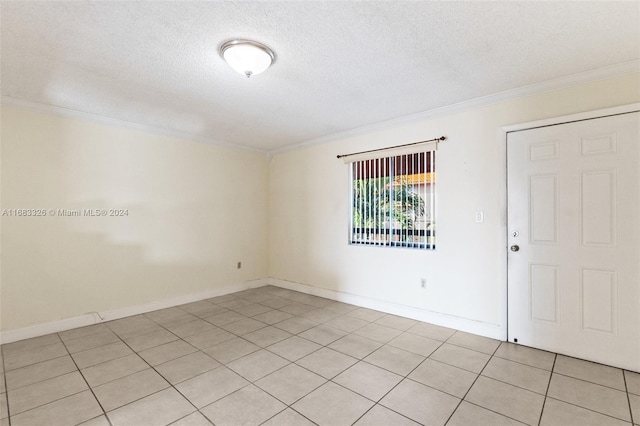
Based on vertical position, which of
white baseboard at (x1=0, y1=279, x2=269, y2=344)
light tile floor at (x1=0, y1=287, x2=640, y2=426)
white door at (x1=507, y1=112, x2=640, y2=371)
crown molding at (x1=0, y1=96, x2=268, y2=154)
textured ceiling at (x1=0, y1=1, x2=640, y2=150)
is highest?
textured ceiling at (x1=0, y1=1, x2=640, y2=150)

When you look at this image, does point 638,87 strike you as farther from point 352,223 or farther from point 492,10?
point 352,223

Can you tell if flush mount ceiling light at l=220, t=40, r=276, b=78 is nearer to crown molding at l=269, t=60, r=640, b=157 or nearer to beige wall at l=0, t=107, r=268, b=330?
crown molding at l=269, t=60, r=640, b=157

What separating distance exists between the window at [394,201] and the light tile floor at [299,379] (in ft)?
3.69

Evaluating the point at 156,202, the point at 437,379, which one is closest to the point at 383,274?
the point at 437,379

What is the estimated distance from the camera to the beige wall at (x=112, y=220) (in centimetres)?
316

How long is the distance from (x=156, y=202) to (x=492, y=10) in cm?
419

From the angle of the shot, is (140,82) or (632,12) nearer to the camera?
(632,12)

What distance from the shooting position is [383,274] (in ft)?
13.1

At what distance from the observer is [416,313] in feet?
12.0

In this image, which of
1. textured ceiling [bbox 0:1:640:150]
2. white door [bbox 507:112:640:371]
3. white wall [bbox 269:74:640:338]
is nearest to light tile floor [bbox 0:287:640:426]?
white door [bbox 507:112:640:371]

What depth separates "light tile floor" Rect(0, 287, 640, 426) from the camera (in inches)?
75.3

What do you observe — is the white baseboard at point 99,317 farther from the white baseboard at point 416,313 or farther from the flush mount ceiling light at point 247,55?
the flush mount ceiling light at point 247,55

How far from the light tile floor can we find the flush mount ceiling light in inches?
94.4

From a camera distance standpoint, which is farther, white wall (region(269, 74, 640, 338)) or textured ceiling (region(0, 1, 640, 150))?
white wall (region(269, 74, 640, 338))
